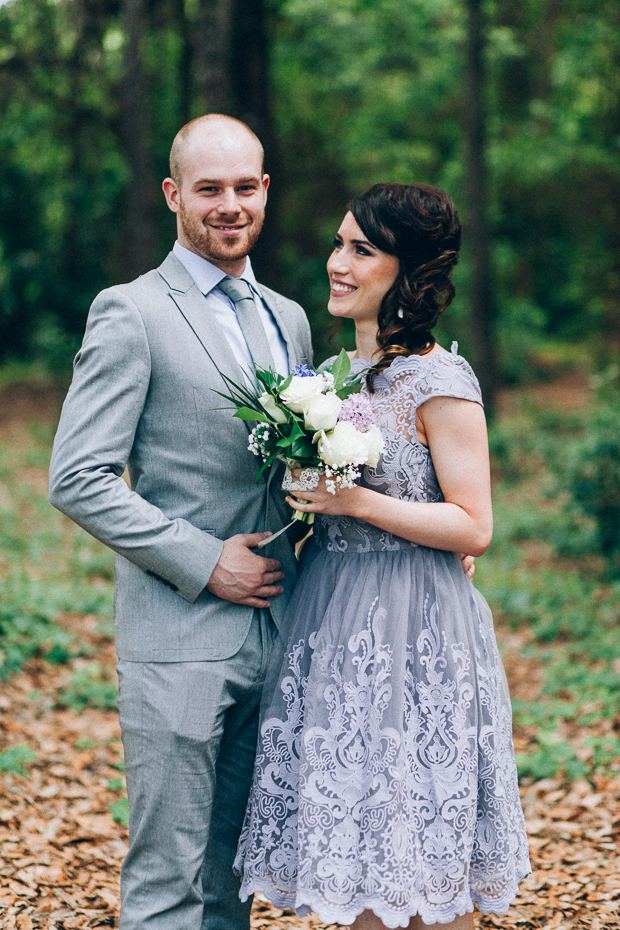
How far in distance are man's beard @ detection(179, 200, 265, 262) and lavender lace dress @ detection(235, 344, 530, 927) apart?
62 cm

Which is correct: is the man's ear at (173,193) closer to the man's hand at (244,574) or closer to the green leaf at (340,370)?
the green leaf at (340,370)

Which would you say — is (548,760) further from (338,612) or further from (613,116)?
(613,116)

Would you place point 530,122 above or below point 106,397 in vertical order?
above

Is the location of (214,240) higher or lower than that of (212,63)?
lower

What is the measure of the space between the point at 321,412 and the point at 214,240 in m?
0.78

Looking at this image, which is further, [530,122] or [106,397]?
[530,122]

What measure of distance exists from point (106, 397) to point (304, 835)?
138cm

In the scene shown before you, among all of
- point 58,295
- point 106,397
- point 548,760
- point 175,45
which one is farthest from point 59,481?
point 175,45

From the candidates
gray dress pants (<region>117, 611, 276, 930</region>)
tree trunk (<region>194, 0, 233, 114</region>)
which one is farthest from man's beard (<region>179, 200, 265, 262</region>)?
tree trunk (<region>194, 0, 233, 114</region>)

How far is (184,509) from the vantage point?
9.16 feet

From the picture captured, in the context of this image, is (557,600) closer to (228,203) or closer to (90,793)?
(90,793)

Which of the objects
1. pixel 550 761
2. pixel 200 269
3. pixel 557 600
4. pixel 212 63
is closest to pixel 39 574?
pixel 557 600

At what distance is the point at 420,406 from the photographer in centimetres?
282

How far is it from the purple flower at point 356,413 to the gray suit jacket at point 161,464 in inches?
14.6
